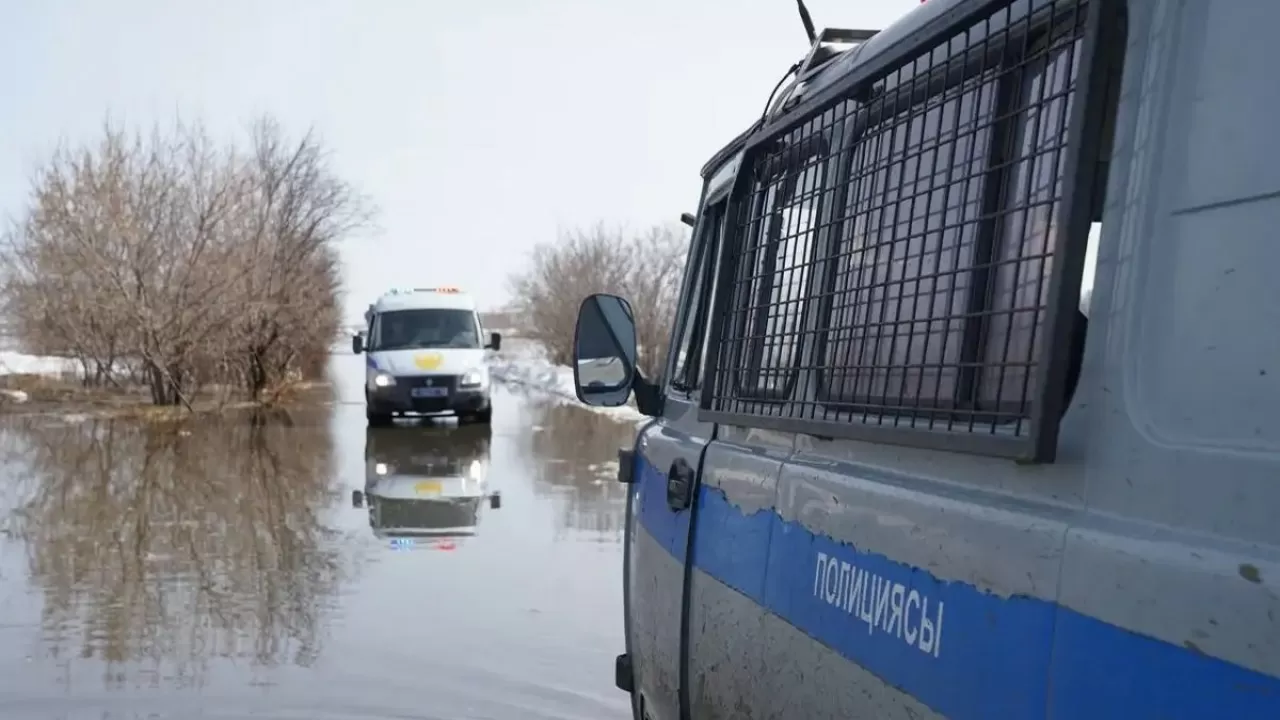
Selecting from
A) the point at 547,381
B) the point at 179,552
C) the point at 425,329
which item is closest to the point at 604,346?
the point at 179,552

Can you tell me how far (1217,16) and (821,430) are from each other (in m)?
1.34

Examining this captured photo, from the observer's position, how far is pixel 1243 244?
1.72m

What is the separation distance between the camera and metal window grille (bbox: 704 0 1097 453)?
2.33 metres

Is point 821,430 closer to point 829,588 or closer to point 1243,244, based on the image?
point 829,588

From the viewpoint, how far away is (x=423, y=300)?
24.3 m

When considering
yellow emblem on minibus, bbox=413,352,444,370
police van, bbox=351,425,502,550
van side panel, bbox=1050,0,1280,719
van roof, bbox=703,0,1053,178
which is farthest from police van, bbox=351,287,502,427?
van side panel, bbox=1050,0,1280,719

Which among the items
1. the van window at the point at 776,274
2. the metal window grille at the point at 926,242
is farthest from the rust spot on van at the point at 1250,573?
the van window at the point at 776,274

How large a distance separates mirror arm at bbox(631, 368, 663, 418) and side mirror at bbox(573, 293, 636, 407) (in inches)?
6.8

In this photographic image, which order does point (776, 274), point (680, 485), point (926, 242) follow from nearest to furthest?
point (926, 242), point (776, 274), point (680, 485)

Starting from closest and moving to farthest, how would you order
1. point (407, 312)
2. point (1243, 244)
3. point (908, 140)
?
point (1243, 244)
point (908, 140)
point (407, 312)

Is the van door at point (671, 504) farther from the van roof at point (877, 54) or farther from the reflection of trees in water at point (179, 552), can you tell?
the reflection of trees in water at point (179, 552)

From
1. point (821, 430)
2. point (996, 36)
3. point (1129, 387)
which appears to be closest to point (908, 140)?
point (996, 36)

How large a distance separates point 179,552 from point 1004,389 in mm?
8841

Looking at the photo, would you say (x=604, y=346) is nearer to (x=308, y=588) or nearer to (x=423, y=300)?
(x=308, y=588)
